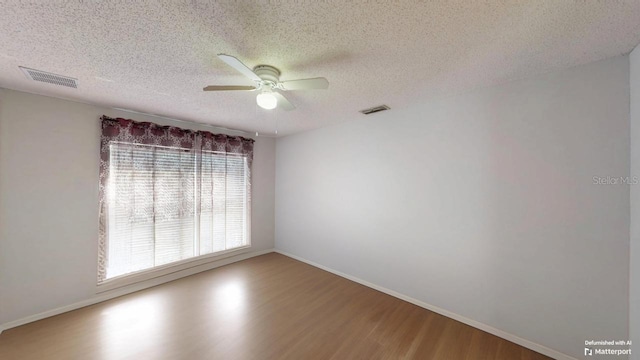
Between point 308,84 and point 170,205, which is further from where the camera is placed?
point 170,205

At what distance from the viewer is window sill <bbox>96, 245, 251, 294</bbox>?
263 centimetres

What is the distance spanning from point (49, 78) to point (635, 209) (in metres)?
4.74

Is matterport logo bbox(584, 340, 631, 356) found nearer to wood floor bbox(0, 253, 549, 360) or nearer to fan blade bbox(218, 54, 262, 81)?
Answer: wood floor bbox(0, 253, 549, 360)

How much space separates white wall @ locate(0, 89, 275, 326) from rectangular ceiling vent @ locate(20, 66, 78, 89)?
56 cm

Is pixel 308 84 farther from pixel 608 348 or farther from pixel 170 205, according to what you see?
pixel 608 348

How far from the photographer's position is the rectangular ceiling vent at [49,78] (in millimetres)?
1792

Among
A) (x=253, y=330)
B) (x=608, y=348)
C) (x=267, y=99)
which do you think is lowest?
(x=253, y=330)

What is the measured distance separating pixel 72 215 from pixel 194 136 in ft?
5.45

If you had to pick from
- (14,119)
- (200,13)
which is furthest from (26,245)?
(200,13)

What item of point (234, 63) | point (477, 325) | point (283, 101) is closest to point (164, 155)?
point (283, 101)

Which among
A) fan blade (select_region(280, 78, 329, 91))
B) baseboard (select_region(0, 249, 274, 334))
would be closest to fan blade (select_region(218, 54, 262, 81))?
fan blade (select_region(280, 78, 329, 91))

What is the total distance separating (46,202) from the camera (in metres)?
2.28

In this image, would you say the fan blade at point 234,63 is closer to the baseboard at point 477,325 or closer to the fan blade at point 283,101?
the fan blade at point 283,101

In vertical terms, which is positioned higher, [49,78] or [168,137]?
[49,78]
